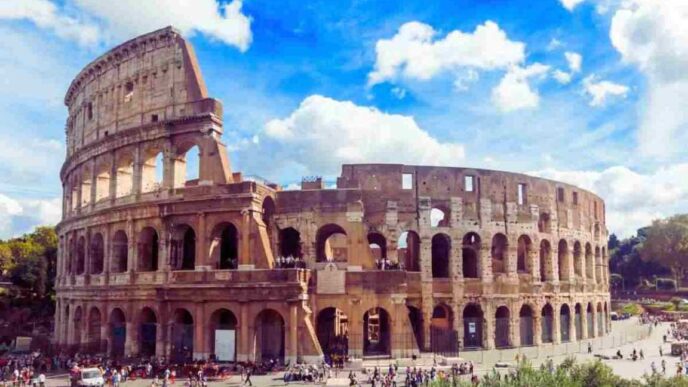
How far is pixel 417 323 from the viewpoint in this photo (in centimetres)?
3481

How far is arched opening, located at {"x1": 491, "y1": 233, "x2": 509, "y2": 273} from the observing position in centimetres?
3756

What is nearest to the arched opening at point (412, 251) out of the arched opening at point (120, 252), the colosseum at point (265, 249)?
the colosseum at point (265, 249)

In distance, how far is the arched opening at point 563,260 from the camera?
41281 mm

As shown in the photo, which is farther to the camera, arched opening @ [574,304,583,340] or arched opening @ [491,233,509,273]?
arched opening @ [574,304,583,340]

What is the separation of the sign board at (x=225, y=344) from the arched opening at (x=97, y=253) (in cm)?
1163

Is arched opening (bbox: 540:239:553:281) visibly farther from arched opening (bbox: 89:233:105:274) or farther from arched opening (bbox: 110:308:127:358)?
arched opening (bbox: 89:233:105:274)

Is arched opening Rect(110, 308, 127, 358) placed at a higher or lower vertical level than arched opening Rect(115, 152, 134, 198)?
lower

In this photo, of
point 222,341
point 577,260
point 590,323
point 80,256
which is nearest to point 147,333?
point 222,341

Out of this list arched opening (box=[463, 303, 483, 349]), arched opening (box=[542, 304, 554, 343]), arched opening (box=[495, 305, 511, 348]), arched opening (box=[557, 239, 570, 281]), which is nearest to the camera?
arched opening (box=[463, 303, 483, 349])

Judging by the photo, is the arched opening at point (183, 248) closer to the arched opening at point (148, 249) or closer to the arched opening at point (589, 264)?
the arched opening at point (148, 249)

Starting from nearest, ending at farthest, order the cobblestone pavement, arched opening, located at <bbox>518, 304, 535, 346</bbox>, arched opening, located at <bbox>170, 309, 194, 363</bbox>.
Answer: the cobblestone pavement → arched opening, located at <bbox>170, 309, 194, 363</bbox> → arched opening, located at <bbox>518, 304, 535, 346</bbox>

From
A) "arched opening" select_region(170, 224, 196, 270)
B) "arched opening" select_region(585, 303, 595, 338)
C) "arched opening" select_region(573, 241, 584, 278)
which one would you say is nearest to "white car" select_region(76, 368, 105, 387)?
"arched opening" select_region(170, 224, 196, 270)

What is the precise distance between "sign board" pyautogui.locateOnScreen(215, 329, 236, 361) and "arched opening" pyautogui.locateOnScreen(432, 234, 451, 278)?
13.8 m

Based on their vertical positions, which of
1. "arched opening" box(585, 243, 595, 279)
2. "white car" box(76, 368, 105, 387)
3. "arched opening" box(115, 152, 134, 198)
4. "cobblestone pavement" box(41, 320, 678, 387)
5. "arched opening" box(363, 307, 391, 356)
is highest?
"arched opening" box(115, 152, 134, 198)
